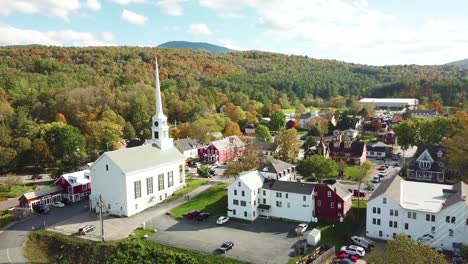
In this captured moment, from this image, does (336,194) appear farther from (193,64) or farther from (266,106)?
(193,64)

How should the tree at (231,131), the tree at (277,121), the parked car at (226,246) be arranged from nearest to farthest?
the parked car at (226,246)
the tree at (231,131)
the tree at (277,121)

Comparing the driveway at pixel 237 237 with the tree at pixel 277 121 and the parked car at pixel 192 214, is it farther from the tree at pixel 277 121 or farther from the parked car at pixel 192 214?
the tree at pixel 277 121

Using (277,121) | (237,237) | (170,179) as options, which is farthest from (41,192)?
(277,121)

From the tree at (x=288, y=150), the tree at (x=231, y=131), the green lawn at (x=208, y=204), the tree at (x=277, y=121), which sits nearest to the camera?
the green lawn at (x=208, y=204)

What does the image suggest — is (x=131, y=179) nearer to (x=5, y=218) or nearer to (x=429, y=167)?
(x=5, y=218)

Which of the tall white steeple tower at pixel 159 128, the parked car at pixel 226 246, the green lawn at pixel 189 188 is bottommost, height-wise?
the parked car at pixel 226 246

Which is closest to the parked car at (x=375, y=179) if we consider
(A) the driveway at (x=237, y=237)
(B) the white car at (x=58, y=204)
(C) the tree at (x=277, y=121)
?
(A) the driveway at (x=237, y=237)
